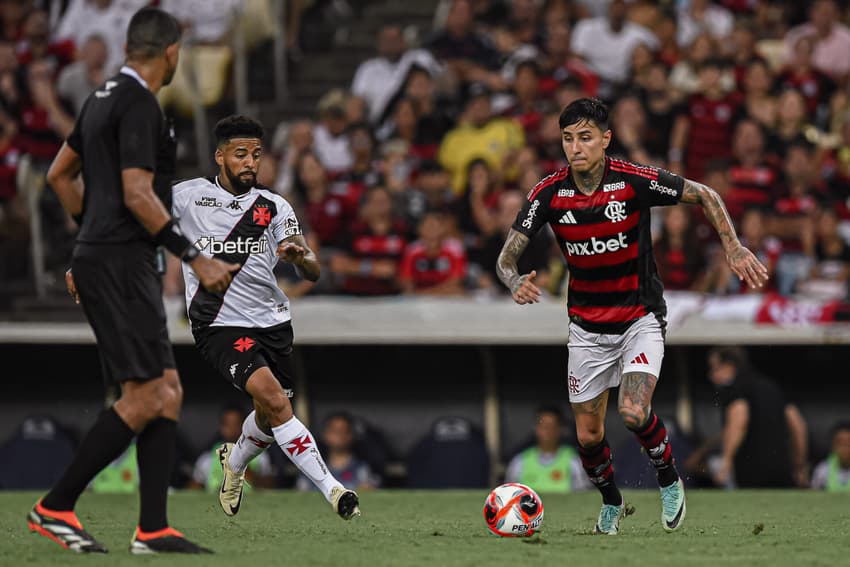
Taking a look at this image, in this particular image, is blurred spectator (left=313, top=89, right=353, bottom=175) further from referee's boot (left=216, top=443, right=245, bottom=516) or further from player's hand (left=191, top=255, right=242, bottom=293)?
player's hand (left=191, top=255, right=242, bottom=293)

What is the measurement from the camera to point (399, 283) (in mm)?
14422

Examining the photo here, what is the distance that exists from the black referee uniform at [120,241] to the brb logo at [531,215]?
2524 millimetres

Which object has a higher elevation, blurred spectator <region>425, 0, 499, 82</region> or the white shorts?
blurred spectator <region>425, 0, 499, 82</region>

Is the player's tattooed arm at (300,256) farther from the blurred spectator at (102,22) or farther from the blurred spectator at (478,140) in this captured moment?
the blurred spectator at (102,22)

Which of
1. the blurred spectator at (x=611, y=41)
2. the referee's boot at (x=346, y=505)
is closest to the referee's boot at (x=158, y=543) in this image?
→ the referee's boot at (x=346, y=505)

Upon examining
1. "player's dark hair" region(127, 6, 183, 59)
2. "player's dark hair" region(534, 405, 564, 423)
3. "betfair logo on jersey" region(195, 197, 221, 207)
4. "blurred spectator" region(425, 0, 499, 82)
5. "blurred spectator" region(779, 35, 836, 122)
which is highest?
"player's dark hair" region(127, 6, 183, 59)

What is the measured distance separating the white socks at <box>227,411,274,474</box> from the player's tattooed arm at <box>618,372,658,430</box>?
97.0 inches

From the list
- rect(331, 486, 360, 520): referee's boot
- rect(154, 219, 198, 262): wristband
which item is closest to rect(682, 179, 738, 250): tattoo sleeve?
rect(331, 486, 360, 520): referee's boot

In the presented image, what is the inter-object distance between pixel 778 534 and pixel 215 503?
5102 millimetres

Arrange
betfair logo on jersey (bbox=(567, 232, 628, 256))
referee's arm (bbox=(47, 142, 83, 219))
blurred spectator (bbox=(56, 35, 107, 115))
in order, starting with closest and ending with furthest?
referee's arm (bbox=(47, 142, 83, 219)) → betfair logo on jersey (bbox=(567, 232, 628, 256)) → blurred spectator (bbox=(56, 35, 107, 115))

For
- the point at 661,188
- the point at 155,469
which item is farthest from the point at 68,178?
the point at 661,188

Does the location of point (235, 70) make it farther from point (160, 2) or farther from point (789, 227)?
point (789, 227)

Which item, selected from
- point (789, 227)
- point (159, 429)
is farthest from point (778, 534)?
point (789, 227)

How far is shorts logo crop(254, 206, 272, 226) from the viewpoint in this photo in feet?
30.1
